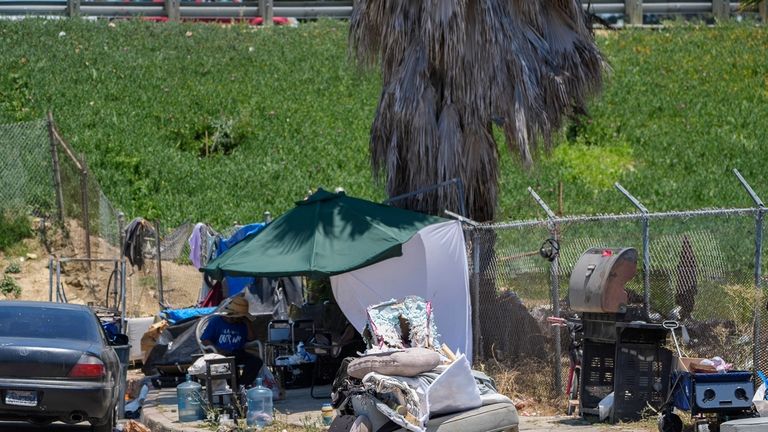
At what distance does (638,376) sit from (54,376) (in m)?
5.52

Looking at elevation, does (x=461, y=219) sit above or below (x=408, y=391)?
above

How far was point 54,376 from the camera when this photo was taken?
35.1ft

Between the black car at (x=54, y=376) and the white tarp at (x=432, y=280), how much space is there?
3.60 m

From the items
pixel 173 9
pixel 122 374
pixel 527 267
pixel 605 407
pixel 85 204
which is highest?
pixel 173 9

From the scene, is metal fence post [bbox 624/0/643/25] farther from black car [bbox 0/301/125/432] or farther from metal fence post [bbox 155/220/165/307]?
black car [bbox 0/301/125/432]

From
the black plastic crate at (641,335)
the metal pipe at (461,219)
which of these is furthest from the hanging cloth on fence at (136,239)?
the black plastic crate at (641,335)

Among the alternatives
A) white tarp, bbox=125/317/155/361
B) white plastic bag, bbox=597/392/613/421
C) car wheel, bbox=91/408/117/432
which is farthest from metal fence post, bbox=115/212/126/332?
white plastic bag, bbox=597/392/613/421

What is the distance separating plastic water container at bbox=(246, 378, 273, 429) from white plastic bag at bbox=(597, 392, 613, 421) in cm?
337

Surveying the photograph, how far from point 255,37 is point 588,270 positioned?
1104 inches

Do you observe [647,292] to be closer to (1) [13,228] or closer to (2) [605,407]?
(2) [605,407]

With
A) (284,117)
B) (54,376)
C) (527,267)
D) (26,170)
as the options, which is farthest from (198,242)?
(284,117)

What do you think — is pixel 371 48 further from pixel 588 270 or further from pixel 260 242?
pixel 588 270

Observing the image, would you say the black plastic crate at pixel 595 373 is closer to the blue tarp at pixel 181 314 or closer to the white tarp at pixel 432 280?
the white tarp at pixel 432 280

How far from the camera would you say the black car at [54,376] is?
10.6 meters
